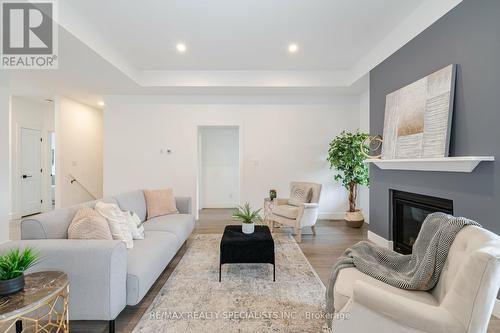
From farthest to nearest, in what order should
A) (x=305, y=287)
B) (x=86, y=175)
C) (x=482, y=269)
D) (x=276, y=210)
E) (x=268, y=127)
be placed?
(x=86, y=175) < (x=268, y=127) < (x=276, y=210) < (x=305, y=287) < (x=482, y=269)

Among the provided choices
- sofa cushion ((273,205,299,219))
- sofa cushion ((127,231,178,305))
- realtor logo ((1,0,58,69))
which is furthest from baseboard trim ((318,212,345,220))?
realtor logo ((1,0,58,69))

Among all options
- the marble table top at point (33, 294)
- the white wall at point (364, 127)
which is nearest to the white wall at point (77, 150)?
the marble table top at point (33, 294)

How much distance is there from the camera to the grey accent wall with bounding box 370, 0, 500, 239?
6.25 ft

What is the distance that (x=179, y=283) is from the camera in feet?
7.91

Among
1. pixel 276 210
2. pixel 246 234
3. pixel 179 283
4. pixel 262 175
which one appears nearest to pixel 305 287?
pixel 246 234

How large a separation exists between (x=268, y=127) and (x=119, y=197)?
3.23 meters

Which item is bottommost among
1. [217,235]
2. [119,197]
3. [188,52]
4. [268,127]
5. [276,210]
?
[217,235]

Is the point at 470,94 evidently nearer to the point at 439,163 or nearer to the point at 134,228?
the point at 439,163

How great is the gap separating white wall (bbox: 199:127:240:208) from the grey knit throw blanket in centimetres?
486

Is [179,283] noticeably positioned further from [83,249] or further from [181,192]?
[181,192]

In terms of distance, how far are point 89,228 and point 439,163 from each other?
328 centimetres

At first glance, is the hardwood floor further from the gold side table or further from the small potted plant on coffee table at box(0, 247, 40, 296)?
the small potted plant on coffee table at box(0, 247, 40, 296)

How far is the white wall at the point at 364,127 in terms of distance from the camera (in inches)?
189

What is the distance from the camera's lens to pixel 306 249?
11.0 ft
